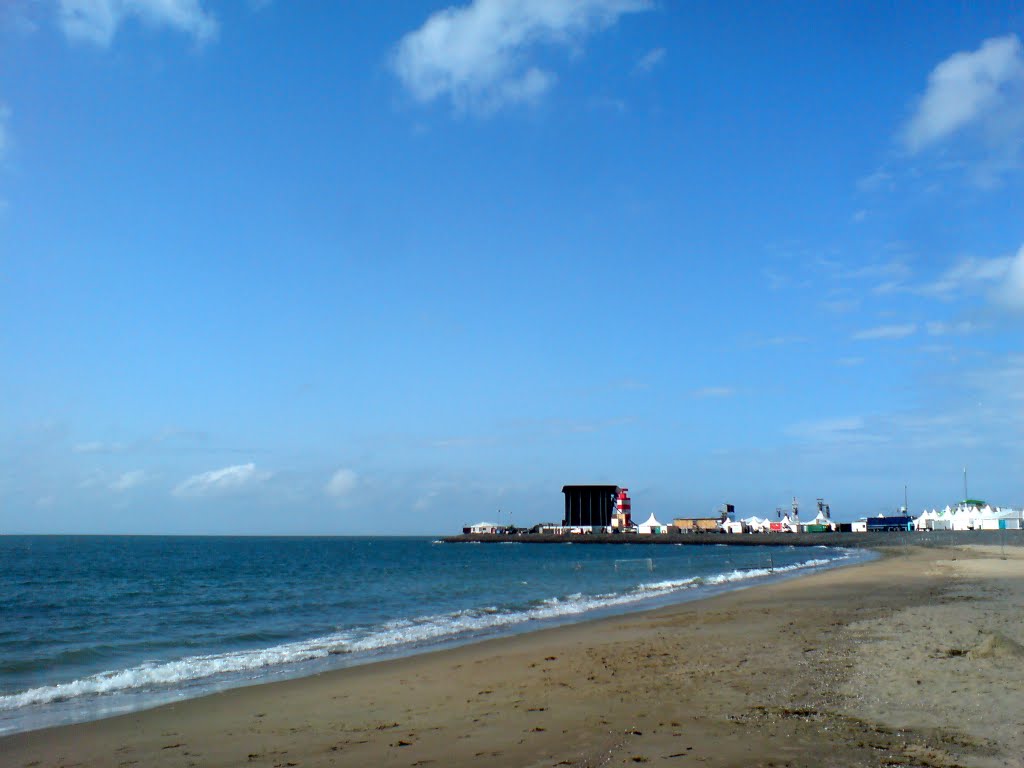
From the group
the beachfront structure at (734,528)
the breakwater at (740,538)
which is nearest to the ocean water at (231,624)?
the breakwater at (740,538)

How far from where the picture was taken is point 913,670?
11.6m

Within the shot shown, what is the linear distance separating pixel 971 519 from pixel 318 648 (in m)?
139

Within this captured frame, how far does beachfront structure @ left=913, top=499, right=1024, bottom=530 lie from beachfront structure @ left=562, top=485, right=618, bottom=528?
62.1 meters

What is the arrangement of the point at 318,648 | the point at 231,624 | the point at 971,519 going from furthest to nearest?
the point at 971,519, the point at 231,624, the point at 318,648

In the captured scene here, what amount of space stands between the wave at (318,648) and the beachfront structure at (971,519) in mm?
121178

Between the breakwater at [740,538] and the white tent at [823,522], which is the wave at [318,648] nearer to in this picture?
the breakwater at [740,538]

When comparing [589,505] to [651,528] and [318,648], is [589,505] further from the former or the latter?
[318,648]

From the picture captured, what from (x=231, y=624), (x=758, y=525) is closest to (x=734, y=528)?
(x=758, y=525)

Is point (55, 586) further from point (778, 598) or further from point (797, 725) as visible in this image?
point (797, 725)

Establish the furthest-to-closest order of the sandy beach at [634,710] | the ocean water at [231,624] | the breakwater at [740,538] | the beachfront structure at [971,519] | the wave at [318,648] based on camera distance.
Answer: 1. the beachfront structure at [971,519]
2. the breakwater at [740,538]
3. the ocean water at [231,624]
4. the wave at [318,648]
5. the sandy beach at [634,710]

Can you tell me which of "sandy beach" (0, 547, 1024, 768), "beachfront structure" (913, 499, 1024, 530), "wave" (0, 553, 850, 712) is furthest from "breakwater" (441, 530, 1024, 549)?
"sandy beach" (0, 547, 1024, 768)

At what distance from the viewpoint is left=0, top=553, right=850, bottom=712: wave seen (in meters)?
14.8

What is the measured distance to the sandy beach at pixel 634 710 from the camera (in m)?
7.98

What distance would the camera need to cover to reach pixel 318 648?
19.6 m
